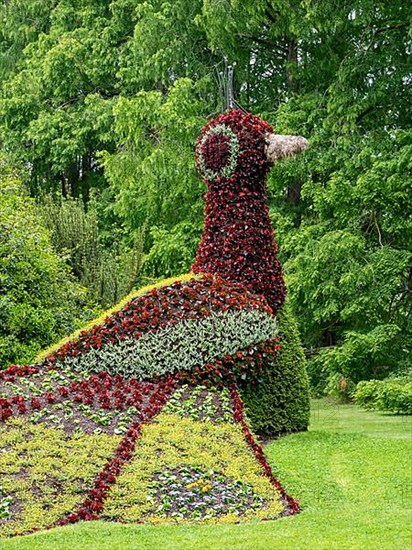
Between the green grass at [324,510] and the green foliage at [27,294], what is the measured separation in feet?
13.5

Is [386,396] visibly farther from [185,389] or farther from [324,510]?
[324,510]

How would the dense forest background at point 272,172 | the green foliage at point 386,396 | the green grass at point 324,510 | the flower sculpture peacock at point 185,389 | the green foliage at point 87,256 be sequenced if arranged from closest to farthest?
the green grass at point 324,510 < the flower sculpture peacock at point 185,389 < the green foliage at point 386,396 < the green foliage at point 87,256 < the dense forest background at point 272,172

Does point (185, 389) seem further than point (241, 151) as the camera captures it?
No

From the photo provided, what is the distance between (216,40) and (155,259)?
5.10 m

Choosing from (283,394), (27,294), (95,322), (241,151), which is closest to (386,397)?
(283,394)

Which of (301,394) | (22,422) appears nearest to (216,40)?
(301,394)

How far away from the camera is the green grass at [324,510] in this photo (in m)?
6.00

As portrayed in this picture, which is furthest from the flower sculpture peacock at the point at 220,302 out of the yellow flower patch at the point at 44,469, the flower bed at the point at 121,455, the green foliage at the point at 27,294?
the green foliage at the point at 27,294

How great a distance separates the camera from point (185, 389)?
962cm

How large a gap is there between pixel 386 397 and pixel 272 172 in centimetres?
711

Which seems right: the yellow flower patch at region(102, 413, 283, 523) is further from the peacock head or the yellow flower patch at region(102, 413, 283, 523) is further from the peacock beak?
the peacock beak

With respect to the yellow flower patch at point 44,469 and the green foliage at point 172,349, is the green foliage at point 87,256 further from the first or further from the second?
the yellow flower patch at point 44,469

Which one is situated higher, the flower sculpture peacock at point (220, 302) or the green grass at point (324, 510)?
the flower sculpture peacock at point (220, 302)

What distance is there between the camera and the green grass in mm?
6004
